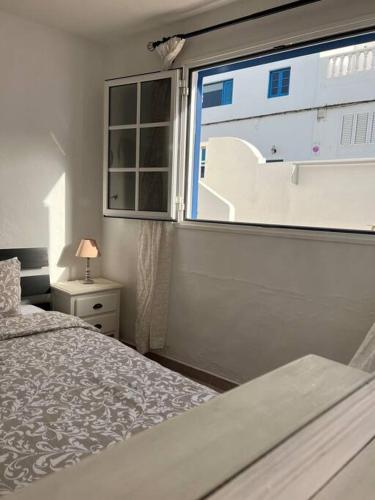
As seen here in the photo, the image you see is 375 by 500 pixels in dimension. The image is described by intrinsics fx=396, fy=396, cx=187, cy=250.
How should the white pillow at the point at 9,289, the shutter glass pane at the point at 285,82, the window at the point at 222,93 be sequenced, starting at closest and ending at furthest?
1. the white pillow at the point at 9,289
2. the shutter glass pane at the point at 285,82
3. the window at the point at 222,93

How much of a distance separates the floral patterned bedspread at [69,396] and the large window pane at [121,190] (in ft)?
4.06

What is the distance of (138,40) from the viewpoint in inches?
121

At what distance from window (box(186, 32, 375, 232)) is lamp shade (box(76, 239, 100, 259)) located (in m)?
0.82

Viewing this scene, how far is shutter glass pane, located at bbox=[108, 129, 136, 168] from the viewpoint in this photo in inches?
120

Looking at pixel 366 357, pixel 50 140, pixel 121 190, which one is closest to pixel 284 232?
pixel 366 357

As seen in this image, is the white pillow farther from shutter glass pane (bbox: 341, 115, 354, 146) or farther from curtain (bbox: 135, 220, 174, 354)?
shutter glass pane (bbox: 341, 115, 354, 146)

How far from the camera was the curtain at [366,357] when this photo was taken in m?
1.67

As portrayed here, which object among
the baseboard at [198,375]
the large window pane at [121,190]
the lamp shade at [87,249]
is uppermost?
the large window pane at [121,190]

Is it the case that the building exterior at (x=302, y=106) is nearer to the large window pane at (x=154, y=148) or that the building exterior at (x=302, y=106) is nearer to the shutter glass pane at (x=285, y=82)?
the shutter glass pane at (x=285, y=82)

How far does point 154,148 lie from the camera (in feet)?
9.69

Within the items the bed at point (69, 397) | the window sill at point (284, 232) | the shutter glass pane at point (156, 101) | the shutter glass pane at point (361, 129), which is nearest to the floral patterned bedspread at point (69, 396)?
the bed at point (69, 397)

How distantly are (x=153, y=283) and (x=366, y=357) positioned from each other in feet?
5.45

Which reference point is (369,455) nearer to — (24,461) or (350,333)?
(24,461)

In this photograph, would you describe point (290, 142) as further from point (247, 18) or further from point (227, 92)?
point (247, 18)
